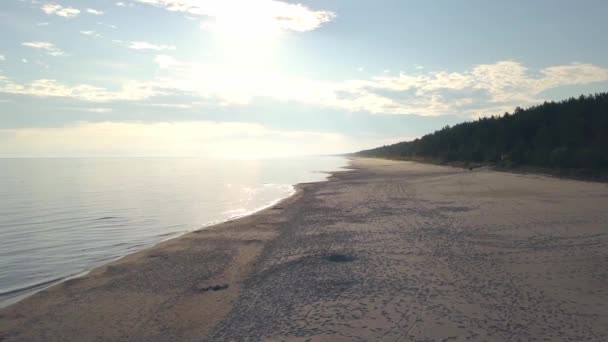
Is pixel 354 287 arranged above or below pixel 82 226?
above

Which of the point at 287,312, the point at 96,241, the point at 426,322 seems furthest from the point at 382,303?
the point at 96,241

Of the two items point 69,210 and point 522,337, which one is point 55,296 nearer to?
point 522,337

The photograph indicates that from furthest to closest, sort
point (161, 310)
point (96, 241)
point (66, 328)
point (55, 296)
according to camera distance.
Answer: point (96, 241), point (55, 296), point (161, 310), point (66, 328)

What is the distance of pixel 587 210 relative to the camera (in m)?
16.0

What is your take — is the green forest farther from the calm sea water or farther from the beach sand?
the calm sea water

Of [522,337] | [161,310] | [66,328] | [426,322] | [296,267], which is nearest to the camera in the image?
[522,337]

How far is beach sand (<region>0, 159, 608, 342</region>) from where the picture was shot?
6641mm

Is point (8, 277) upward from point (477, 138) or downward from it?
downward

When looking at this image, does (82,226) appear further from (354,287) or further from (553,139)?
(553,139)

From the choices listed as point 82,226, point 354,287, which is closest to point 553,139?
point 354,287

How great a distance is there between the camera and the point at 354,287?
862 cm

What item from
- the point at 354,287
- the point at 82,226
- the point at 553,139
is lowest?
the point at 82,226

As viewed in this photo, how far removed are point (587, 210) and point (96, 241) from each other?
1973 cm

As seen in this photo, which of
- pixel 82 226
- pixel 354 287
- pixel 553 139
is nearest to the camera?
pixel 354 287
